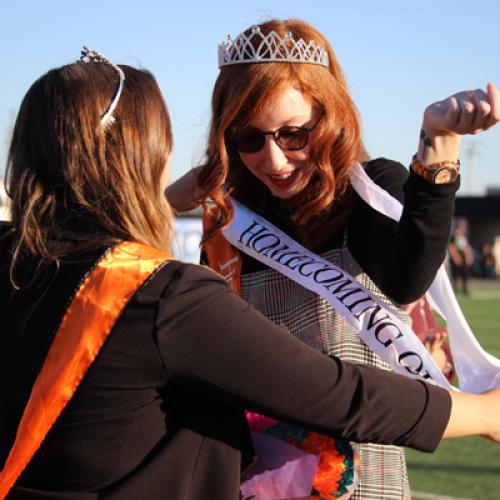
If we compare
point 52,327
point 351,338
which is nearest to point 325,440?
point 351,338

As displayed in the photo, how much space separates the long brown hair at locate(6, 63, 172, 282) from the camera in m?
1.70

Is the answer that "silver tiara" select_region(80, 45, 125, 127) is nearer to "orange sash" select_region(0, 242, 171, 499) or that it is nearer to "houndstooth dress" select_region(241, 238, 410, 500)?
"orange sash" select_region(0, 242, 171, 499)

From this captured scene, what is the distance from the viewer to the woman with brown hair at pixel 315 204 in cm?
194

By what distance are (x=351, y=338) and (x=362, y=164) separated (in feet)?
1.58

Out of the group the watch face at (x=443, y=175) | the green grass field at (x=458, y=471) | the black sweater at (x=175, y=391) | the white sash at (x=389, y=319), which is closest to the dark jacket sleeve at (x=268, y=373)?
the black sweater at (x=175, y=391)

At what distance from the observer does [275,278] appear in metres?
2.32

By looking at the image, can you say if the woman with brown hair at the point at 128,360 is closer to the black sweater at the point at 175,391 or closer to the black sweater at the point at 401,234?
the black sweater at the point at 175,391

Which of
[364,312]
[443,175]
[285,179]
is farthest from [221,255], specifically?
[443,175]

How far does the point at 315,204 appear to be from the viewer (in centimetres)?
224

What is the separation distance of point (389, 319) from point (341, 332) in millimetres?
137

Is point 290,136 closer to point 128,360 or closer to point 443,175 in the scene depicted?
point 443,175

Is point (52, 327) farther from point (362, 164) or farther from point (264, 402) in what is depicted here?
point (362, 164)

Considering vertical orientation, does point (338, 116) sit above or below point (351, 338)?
above

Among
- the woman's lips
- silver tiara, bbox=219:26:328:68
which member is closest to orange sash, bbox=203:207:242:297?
the woman's lips
